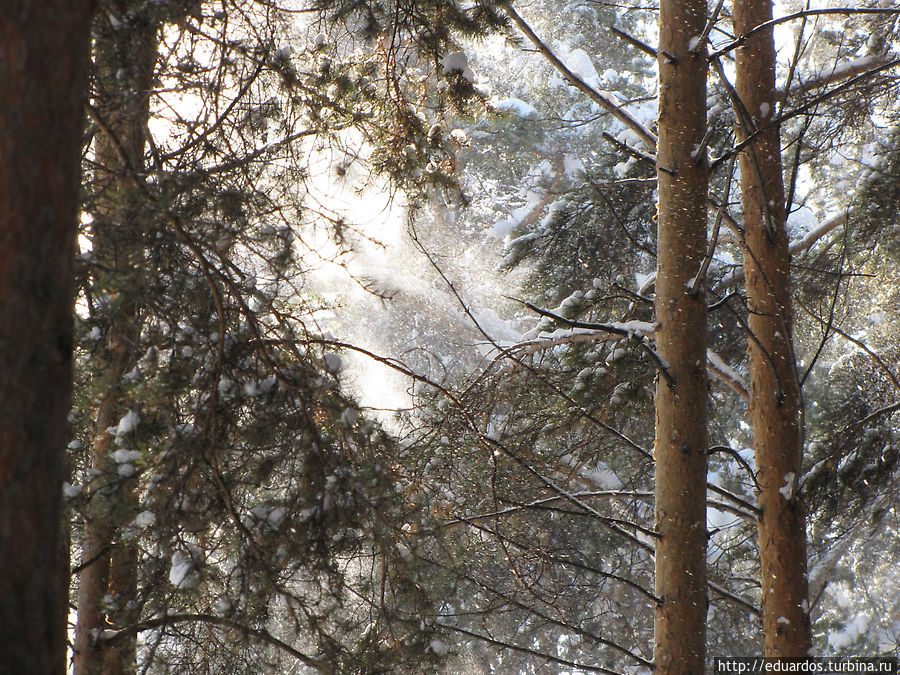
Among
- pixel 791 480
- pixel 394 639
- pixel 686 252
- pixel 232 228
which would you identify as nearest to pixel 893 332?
pixel 791 480

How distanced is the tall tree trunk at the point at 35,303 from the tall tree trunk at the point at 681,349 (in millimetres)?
2307

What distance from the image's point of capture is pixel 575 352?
546cm

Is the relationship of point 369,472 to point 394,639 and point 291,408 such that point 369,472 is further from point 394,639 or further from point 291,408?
point 394,639

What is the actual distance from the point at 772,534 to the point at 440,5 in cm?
321

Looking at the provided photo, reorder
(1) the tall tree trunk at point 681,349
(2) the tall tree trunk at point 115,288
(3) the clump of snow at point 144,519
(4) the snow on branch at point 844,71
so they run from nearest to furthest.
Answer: (2) the tall tree trunk at point 115,288, (3) the clump of snow at point 144,519, (1) the tall tree trunk at point 681,349, (4) the snow on branch at point 844,71

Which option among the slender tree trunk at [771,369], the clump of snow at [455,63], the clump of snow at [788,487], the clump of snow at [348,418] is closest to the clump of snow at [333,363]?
the clump of snow at [348,418]

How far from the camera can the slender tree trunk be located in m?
3.77

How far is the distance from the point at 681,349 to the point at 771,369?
46.7 inches

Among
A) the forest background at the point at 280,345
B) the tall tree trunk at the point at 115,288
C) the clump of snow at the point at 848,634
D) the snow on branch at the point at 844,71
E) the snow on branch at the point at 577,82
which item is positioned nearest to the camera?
the forest background at the point at 280,345

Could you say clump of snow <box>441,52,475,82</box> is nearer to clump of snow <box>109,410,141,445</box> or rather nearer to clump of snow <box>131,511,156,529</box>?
clump of snow <box>109,410,141,445</box>

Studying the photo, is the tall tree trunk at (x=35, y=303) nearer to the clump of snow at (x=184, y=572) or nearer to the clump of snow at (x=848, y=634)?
the clump of snow at (x=184, y=572)

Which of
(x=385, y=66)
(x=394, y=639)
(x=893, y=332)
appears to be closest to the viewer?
(x=394, y=639)

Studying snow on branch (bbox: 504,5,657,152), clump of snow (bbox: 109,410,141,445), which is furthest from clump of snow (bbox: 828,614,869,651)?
clump of snow (bbox: 109,410,141,445)

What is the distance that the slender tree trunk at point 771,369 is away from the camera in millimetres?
3766
